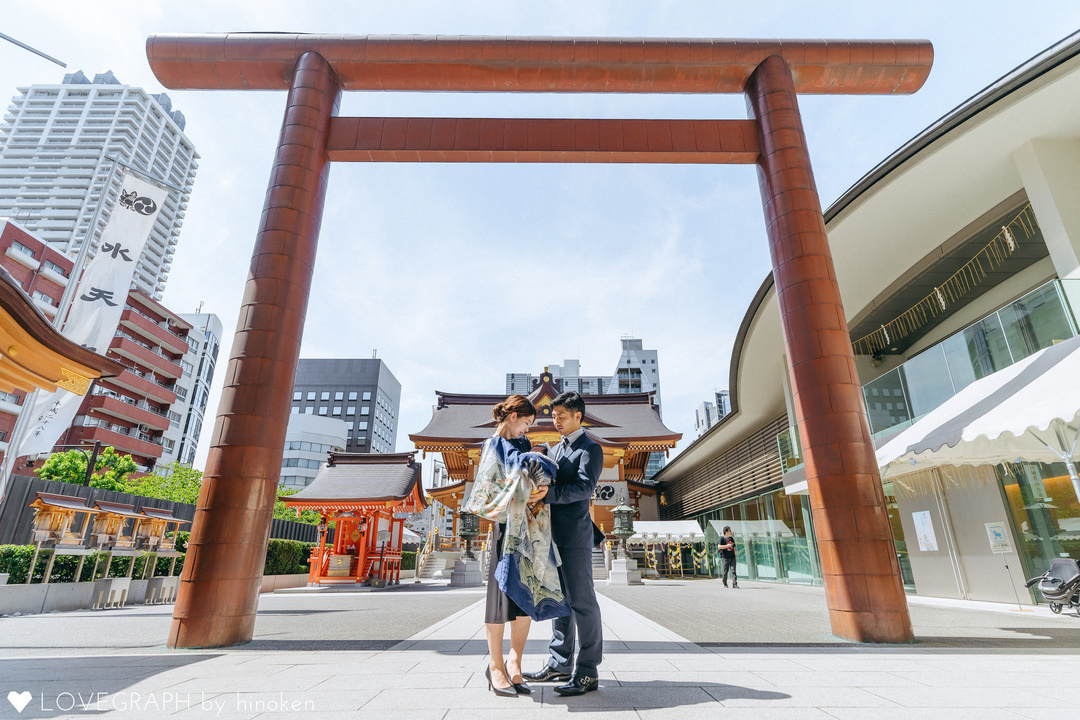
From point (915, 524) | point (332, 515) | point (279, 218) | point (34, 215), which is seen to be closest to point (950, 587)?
point (915, 524)

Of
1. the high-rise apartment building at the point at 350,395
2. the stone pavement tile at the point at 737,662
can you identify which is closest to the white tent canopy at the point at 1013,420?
the stone pavement tile at the point at 737,662

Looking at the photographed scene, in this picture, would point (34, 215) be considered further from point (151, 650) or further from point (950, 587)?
point (950, 587)

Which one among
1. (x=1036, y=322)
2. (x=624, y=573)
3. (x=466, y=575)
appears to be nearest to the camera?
(x=1036, y=322)

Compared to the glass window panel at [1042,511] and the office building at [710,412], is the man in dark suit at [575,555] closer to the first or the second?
the glass window panel at [1042,511]

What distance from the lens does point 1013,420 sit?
185 inches

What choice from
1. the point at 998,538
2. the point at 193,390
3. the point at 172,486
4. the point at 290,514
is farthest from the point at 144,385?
the point at 998,538

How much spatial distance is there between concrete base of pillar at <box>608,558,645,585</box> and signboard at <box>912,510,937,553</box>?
27.4 feet

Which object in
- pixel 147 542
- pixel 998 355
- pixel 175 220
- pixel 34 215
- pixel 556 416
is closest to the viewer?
pixel 556 416

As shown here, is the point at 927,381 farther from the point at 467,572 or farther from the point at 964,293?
the point at 467,572

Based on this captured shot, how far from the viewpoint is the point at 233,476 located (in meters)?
4.80

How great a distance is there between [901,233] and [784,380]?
19.4 ft

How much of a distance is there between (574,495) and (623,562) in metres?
15.0

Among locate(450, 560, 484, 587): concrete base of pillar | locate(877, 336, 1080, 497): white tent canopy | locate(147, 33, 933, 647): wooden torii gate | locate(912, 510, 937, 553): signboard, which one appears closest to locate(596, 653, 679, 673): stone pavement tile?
locate(147, 33, 933, 647): wooden torii gate

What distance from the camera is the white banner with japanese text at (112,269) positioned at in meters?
9.34
